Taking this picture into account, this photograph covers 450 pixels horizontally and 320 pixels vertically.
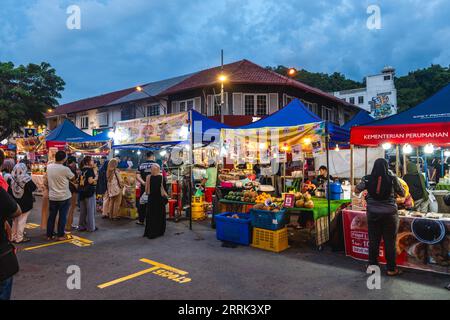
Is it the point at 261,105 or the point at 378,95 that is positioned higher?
the point at 378,95

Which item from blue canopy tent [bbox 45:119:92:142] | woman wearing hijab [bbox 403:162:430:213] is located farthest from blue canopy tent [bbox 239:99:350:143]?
blue canopy tent [bbox 45:119:92:142]

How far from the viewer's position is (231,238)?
278 inches

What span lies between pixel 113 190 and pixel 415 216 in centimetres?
820

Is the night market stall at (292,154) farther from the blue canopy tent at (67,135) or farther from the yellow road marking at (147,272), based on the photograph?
the blue canopy tent at (67,135)

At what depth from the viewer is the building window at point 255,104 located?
2341cm

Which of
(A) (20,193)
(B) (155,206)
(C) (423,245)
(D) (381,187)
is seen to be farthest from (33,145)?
(C) (423,245)

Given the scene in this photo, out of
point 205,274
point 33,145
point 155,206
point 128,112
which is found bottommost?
point 205,274

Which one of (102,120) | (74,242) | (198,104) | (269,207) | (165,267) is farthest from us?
(102,120)

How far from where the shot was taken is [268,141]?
8930 millimetres

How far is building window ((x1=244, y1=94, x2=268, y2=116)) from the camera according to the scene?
23406 millimetres

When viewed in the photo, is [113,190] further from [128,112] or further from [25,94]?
[128,112]
